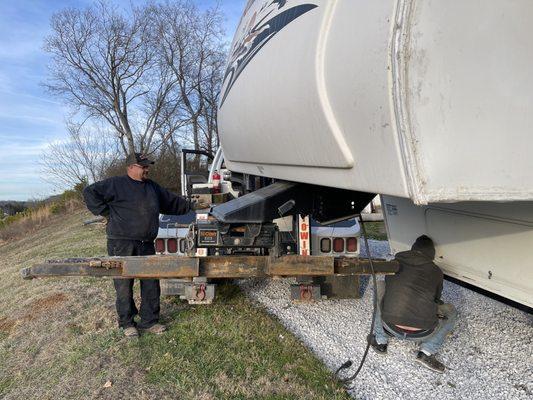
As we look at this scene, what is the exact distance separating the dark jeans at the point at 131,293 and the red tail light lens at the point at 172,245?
0.73 ft

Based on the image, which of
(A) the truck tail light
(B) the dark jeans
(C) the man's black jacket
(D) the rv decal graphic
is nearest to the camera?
(D) the rv decal graphic

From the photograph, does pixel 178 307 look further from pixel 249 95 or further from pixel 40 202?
pixel 40 202

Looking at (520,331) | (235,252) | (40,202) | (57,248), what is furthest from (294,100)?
(40,202)

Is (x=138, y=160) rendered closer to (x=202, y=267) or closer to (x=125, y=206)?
(x=125, y=206)

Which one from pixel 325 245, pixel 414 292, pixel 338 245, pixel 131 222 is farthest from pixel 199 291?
pixel 414 292

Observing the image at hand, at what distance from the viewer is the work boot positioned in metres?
4.44

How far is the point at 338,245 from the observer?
479 centimetres

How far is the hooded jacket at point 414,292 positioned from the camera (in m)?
3.61

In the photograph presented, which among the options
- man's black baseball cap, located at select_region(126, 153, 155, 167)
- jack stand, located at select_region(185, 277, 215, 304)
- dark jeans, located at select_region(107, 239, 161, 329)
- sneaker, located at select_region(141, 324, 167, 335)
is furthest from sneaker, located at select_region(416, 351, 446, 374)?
man's black baseball cap, located at select_region(126, 153, 155, 167)

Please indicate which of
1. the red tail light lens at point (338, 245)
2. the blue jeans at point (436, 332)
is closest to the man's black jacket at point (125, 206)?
the red tail light lens at point (338, 245)

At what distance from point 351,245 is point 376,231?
5.49 metres

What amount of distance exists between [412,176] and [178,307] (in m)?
4.04

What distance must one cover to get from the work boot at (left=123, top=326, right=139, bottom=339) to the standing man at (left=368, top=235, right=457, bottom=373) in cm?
226

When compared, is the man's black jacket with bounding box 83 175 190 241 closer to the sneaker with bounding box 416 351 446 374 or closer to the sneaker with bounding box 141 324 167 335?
the sneaker with bounding box 141 324 167 335
